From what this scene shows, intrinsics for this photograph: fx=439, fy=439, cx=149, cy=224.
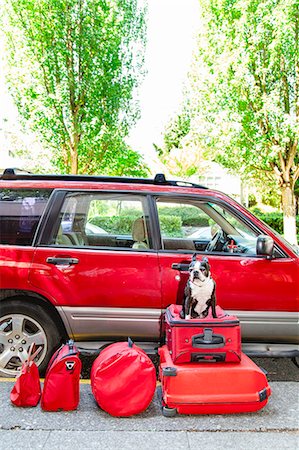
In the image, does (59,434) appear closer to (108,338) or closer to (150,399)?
(150,399)

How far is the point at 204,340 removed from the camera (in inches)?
129

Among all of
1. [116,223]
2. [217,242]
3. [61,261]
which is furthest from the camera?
[217,242]

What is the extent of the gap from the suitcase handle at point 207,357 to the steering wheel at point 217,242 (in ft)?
3.69

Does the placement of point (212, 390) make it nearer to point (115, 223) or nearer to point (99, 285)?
point (99, 285)

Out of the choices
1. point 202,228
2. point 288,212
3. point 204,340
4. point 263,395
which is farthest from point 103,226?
point 288,212

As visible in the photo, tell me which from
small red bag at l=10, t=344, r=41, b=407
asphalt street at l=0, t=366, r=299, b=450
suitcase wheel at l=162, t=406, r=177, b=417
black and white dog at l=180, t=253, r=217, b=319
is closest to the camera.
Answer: asphalt street at l=0, t=366, r=299, b=450

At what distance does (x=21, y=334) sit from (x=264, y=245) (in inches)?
85.5

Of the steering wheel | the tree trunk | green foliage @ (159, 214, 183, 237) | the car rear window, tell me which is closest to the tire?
the car rear window

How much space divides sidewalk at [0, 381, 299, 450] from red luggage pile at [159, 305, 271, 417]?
0.34 feet

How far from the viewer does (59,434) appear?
292 centimetres

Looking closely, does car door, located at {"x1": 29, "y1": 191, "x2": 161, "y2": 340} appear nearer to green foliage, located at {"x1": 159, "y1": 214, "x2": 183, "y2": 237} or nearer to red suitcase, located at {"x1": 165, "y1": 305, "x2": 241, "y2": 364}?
green foliage, located at {"x1": 159, "y1": 214, "x2": 183, "y2": 237}

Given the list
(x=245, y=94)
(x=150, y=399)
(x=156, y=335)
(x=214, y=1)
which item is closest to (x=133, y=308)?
(x=156, y=335)

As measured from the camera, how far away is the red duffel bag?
3.16 metres

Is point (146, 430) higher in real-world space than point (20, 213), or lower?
lower
